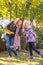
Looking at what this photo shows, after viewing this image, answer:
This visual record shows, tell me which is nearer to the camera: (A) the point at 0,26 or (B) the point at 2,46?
(B) the point at 2,46

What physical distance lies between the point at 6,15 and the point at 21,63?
12.5m

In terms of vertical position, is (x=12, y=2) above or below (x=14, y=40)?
above

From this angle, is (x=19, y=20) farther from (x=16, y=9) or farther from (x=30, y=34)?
(x=16, y=9)

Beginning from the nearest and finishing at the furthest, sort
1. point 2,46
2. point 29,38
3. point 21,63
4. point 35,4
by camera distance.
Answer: point 21,63 < point 29,38 < point 2,46 < point 35,4

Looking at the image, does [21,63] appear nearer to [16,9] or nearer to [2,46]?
[2,46]

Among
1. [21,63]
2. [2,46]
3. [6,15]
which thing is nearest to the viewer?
[21,63]

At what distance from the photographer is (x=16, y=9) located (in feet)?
63.6

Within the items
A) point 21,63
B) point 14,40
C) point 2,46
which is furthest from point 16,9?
point 21,63

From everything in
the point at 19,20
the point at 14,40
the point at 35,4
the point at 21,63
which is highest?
the point at 35,4

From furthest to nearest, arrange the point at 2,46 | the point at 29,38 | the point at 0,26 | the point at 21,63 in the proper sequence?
the point at 0,26, the point at 2,46, the point at 29,38, the point at 21,63

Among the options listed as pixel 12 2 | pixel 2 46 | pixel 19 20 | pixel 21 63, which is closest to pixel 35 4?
pixel 12 2

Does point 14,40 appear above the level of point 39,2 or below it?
below

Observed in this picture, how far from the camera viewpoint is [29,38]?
375 inches

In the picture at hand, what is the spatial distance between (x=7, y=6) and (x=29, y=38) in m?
10.3
